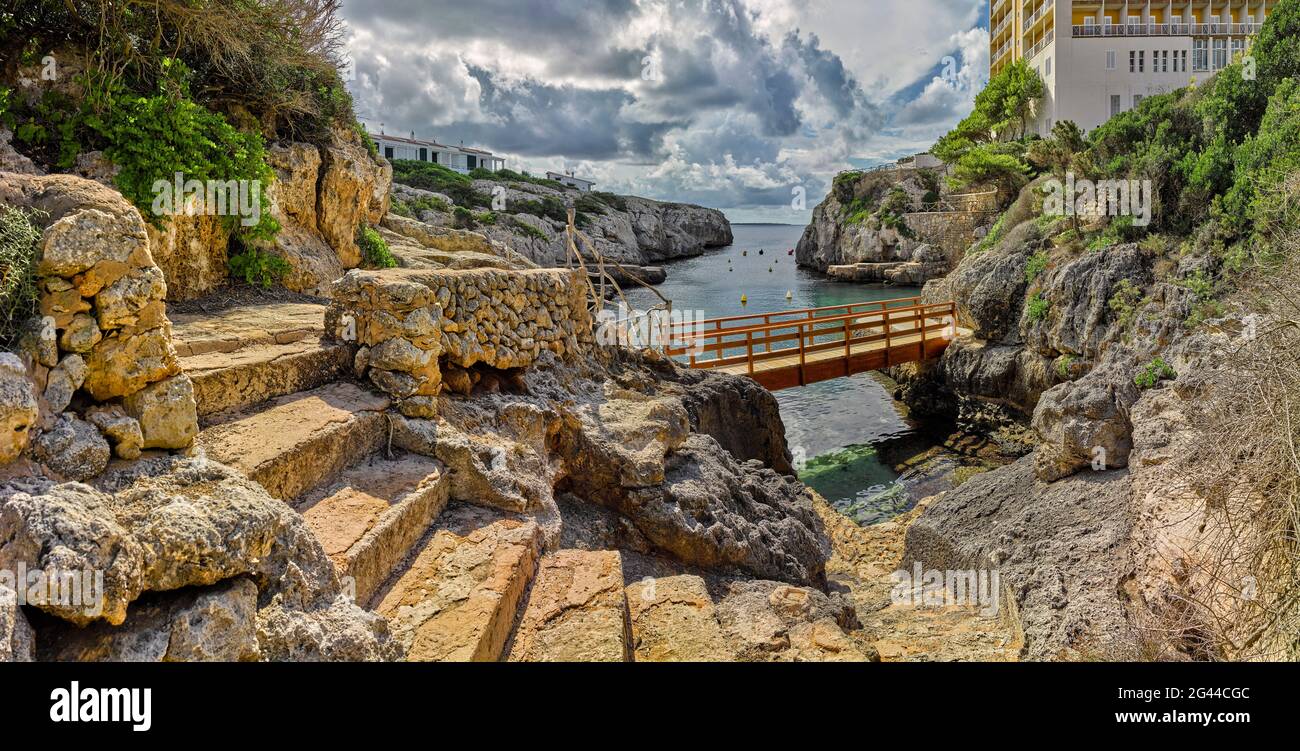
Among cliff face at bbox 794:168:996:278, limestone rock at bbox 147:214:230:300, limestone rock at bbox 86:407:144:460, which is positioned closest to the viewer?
limestone rock at bbox 86:407:144:460

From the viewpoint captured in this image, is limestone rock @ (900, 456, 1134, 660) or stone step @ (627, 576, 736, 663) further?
limestone rock @ (900, 456, 1134, 660)

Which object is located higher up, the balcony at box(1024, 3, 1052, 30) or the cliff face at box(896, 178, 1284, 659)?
the balcony at box(1024, 3, 1052, 30)

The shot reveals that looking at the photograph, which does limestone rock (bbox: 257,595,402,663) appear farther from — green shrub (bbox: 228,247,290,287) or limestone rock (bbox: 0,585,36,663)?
green shrub (bbox: 228,247,290,287)

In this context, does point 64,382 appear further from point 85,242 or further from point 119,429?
point 85,242

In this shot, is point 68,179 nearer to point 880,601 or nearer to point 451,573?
point 451,573

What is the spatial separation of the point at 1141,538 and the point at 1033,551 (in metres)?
1.37

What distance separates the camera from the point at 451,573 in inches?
165

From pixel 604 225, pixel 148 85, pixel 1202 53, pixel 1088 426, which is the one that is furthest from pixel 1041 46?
pixel 148 85

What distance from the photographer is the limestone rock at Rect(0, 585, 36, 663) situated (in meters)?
2.06

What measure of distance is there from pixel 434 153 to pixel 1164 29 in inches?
2180

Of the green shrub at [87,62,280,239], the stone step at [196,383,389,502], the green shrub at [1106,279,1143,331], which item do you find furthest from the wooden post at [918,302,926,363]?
the stone step at [196,383,389,502]

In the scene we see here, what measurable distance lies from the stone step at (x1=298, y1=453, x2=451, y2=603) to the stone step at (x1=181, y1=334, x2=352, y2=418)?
2.87 ft

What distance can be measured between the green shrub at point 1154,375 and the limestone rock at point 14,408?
418 inches

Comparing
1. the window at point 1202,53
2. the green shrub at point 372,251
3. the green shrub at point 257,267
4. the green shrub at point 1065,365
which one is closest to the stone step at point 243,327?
the green shrub at point 257,267
